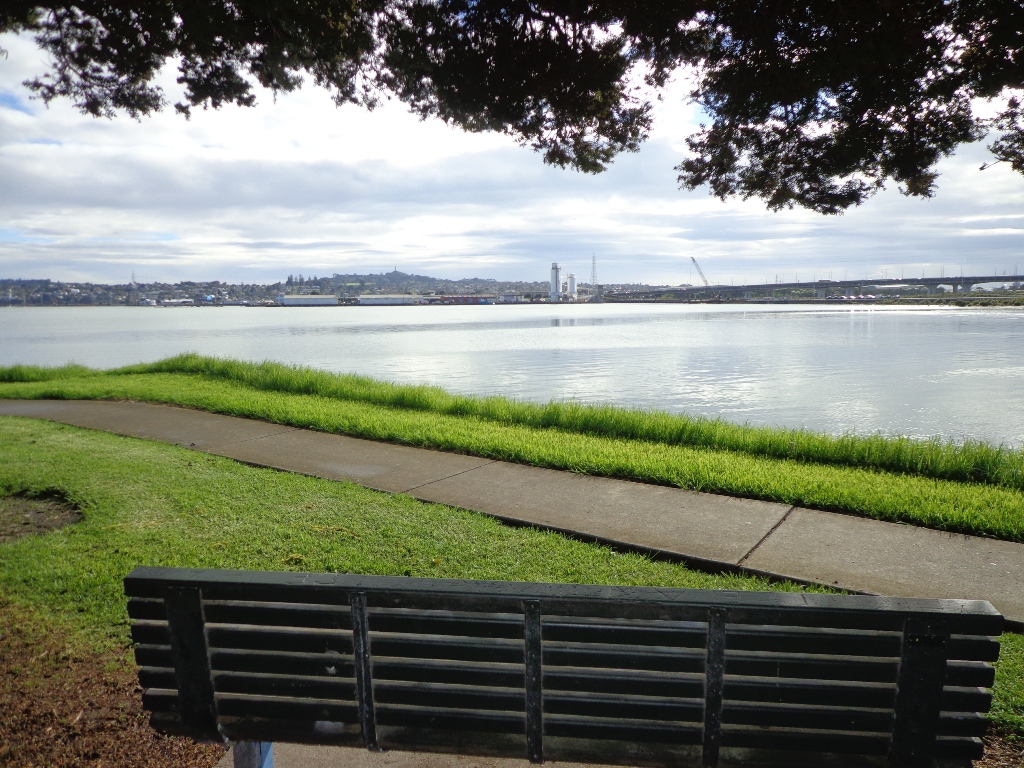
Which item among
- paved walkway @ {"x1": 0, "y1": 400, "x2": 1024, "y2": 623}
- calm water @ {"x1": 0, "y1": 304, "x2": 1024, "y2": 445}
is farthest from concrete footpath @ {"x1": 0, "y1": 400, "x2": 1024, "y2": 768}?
calm water @ {"x1": 0, "y1": 304, "x2": 1024, "y2": 445}

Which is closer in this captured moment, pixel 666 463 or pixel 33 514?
pixel 33 514

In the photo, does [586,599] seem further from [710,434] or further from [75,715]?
[710,434]

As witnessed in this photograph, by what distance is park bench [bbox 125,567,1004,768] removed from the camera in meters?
2.06

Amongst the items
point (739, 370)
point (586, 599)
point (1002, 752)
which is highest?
point (586, 599)

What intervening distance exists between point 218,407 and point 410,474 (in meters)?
5.28

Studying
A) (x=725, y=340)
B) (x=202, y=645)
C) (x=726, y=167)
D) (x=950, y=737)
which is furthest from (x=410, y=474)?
(x=725, y=340)

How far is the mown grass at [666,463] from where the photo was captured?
5746mm

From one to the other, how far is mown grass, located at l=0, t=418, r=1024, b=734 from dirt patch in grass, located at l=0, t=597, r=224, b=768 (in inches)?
8.9

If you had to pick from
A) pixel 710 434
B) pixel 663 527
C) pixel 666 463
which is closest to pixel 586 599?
pixel 663 527

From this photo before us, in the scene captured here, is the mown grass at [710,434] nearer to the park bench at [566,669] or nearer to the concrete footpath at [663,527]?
the concrete footpath at [663,527]

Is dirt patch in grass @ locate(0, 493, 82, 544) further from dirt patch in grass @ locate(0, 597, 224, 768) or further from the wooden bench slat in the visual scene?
the wooden bench slat

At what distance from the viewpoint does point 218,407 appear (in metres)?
10.9

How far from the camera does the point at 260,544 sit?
493 cm

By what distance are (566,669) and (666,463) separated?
17.2 ft
